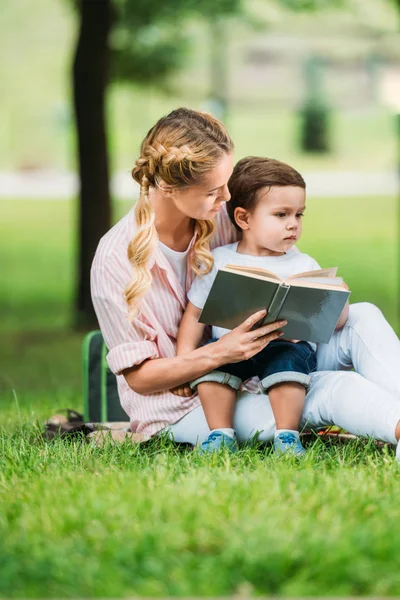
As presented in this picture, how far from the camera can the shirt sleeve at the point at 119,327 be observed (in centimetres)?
386

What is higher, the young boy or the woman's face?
the woman's face

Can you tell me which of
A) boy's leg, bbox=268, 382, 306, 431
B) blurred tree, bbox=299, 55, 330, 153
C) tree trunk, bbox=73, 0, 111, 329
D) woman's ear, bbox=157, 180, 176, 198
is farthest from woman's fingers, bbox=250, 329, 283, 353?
blurred tree, bbox=299, 55, 330, 153

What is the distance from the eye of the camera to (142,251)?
152 inches

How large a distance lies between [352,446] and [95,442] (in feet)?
3.19

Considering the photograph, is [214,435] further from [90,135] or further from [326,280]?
[90,135]

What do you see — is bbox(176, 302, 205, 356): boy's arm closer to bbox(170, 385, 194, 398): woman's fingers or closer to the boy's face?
bbox(170, 385, 194, 398): woman's fingers

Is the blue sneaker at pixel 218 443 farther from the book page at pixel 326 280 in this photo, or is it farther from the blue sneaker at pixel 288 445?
the book page at pixel 326 280

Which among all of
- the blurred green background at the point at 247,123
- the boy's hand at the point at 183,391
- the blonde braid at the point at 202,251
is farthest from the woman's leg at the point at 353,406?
the blurred green background at the point at 247,123

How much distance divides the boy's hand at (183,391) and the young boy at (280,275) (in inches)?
3.7

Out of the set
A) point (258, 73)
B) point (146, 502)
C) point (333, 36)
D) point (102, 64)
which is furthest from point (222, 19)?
point (258, 73)

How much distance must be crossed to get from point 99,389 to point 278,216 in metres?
1.44

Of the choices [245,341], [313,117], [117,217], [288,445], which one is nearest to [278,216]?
[245,341]

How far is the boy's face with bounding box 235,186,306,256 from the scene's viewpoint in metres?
3.87

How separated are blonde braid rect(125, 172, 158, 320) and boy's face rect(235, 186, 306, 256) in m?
0.40
